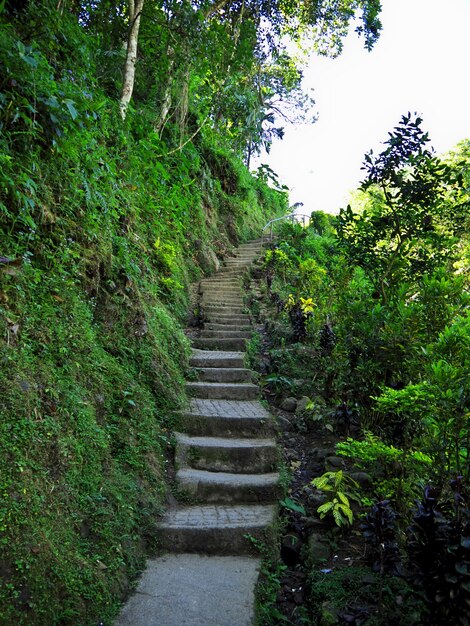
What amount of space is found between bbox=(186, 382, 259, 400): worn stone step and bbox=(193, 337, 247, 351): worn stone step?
4.40 feet

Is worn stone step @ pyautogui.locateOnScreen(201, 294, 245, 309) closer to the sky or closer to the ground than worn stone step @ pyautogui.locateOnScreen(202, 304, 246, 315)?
closer to the sky

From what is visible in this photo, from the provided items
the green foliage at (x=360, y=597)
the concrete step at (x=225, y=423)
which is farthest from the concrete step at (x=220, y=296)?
the green foliage at (x=360, y=597)

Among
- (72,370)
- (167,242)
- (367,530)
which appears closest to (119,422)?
(72,370)

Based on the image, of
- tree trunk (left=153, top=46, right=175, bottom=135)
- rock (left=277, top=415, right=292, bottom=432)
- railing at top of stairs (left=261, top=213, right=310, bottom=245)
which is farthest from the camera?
railing at top of stairs (left=261, top=213, right=310, bottom=245)

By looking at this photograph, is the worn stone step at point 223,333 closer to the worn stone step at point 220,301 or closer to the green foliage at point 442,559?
the worn stone step at point 220,301

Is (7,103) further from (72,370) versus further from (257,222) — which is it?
(257,222)

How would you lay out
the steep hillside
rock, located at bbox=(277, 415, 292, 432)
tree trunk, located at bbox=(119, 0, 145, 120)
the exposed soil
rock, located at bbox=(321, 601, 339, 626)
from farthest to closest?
1. tree trunk, located at bbox=(119, 0, 145, 120)
2. rock, located at bbox=(277, 415, 292, 432)
3. the exposed soil
4. rock, located at bbox=(321, 601, 339, 626)
5. the steep hillside

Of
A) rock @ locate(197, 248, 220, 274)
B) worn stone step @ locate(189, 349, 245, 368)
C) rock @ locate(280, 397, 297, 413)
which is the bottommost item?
rock @ locate(280, 397, 297, 413)

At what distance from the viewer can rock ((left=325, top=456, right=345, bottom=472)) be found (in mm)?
4172

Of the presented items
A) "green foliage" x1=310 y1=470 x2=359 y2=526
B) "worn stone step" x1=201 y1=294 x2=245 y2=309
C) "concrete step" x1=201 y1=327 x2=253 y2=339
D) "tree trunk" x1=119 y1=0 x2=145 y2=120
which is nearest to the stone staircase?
"green foliage" x1=310 y1=470 x2=359 y2=526

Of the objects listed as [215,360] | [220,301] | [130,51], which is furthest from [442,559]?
[130,51]

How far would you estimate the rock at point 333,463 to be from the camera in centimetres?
417

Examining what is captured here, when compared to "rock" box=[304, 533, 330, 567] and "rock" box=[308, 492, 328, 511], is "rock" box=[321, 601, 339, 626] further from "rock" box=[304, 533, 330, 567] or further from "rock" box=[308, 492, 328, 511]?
"rock" box=[308, 492, 328, 511]

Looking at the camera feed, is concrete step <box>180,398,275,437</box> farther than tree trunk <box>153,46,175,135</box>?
No
